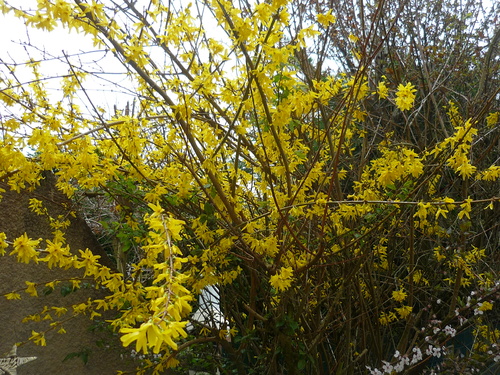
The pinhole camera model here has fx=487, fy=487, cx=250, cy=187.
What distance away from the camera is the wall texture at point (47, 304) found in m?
3.15

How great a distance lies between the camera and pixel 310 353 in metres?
3.16

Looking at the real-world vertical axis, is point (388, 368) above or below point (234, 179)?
below

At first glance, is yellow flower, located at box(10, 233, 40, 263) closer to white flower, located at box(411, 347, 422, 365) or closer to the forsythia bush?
the forsythia bush

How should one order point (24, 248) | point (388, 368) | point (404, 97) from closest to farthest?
point (24, 248) → point (404, 97) → point (388, 368)

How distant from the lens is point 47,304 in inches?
129

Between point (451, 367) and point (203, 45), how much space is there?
2661 millimetres

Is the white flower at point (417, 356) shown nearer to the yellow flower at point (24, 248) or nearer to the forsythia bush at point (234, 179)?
the forsythia bush at point (234, 179)

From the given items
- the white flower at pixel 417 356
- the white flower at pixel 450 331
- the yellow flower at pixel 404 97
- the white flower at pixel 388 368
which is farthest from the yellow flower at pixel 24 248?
the white flower at pixel 450 331

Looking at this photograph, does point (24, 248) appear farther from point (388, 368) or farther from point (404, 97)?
point (388, 368)

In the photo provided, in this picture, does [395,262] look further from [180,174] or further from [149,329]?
[149,329]

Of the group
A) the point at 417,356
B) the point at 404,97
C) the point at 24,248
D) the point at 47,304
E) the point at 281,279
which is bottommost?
the point at 417,356

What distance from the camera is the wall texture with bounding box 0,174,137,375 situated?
3154 mm

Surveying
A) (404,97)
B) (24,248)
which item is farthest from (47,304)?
(404,97)

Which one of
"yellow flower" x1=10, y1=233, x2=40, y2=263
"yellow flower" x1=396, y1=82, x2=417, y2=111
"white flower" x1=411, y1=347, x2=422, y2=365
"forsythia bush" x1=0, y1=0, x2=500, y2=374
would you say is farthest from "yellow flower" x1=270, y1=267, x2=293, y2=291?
"white flower" x1=411, y1=347, x2=422, y2=365
